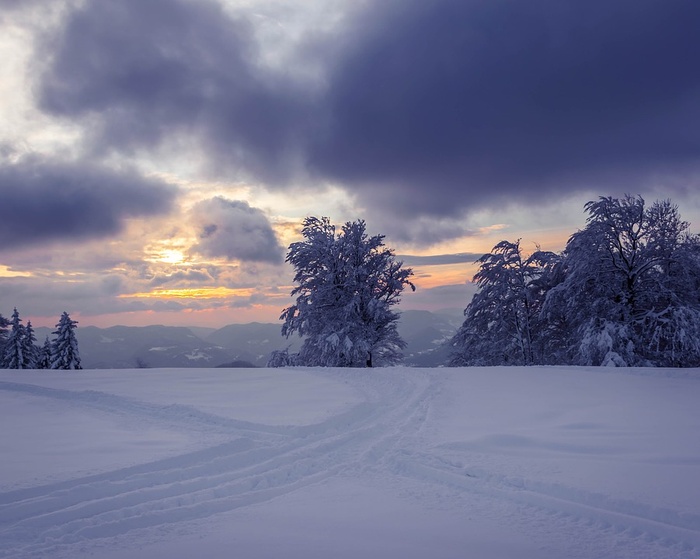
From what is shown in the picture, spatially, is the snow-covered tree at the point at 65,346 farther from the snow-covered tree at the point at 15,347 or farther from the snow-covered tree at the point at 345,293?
the snow-covered tree at the point at 345,293

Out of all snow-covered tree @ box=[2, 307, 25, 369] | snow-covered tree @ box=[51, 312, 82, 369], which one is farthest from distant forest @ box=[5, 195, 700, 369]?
snow-covered tree @ box=[2, 307, 25, 369]

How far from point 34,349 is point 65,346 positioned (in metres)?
6.93

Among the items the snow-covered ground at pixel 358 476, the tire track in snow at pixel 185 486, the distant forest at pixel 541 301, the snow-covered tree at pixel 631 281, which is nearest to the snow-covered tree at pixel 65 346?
the distant forest at pixel 541 301

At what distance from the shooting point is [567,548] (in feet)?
13.7

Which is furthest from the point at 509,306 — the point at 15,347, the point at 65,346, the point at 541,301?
the point at 15,347

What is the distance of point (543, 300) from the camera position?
22969mm

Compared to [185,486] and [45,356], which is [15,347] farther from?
[185,486]

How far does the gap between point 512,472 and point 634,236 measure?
657 inches

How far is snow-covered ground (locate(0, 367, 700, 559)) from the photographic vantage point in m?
4.29

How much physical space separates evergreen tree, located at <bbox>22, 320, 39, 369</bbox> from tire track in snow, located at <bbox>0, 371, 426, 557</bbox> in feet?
125

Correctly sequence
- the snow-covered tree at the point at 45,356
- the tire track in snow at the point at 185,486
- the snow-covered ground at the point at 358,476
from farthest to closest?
the snow-covered tree at the point at 45,356
the tire track in snow at the point at 185,486
the snow-covered ground at the point at 358,476

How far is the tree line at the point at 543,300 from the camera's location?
18219 millimetres

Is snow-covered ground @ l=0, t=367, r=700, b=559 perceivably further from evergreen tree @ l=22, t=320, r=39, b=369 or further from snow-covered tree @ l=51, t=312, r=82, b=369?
evergreen tree @ l=22, t=320, r=39, b=369

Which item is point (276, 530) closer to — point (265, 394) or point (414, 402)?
point (414, 402)
